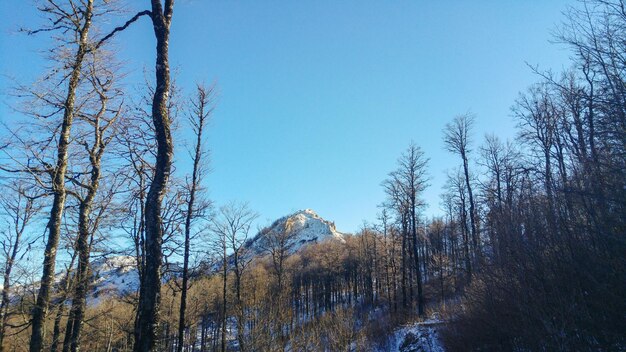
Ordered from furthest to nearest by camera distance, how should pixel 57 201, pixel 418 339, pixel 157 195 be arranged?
1. pixel 418 339
2. pixel 57 201
3. pixel 157 195

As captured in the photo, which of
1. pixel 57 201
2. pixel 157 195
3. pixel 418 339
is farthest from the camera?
pixel 418 339

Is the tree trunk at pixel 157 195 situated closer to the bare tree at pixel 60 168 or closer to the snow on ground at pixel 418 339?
the bare tree at pixel 60 168

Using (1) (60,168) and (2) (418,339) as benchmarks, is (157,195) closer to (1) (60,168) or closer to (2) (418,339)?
(1) (60,168)

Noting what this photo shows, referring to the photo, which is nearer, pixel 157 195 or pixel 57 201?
pixel 157 195

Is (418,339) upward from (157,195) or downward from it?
downward

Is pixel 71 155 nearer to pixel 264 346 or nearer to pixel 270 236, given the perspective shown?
pixel 264 346

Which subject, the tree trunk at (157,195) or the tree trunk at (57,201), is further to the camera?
the tree trunk at (57,201)

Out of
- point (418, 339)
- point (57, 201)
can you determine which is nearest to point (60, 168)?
point (57, 201)

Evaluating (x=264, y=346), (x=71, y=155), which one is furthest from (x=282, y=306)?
(x=71, y=155)

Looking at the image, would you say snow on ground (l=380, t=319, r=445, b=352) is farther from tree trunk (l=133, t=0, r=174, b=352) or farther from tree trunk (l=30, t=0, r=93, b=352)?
tree trunk (l=30, t=0, r=93, b=352)

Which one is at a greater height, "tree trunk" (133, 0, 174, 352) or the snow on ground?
"tree trunk" (133, 0, 174, 352)

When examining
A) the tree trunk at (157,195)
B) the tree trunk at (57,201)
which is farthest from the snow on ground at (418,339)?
the tree trunk at (57,201)

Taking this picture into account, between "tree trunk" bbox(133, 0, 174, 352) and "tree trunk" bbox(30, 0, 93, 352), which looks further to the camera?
"tree trunk" bbox(30, 0, 93, 352)

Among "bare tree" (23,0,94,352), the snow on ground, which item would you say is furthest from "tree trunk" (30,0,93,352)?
the snow on ground
